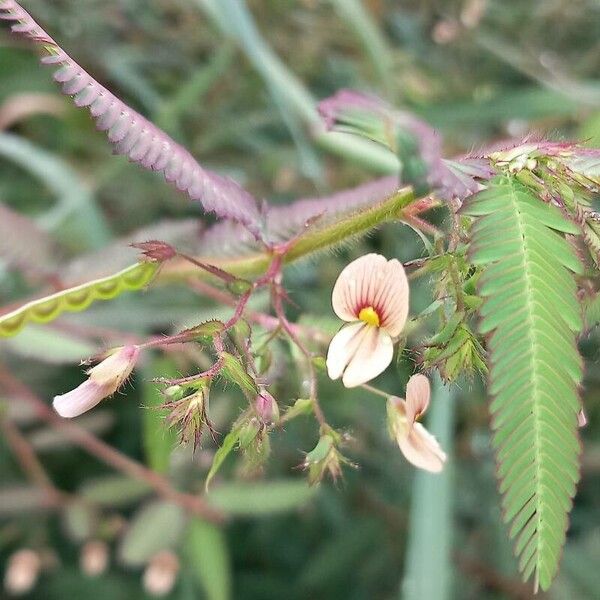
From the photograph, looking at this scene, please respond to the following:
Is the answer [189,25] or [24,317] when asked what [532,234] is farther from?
[189,25]

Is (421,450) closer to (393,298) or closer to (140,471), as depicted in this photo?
(393,298)

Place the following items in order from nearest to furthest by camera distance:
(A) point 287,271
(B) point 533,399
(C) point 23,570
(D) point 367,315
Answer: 1. (B) point 533,399
2. (D) point 367,315
3. (A) point 287,271
4. (C) point 23,570

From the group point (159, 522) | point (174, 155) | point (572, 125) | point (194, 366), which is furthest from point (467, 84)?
point (174, 155)

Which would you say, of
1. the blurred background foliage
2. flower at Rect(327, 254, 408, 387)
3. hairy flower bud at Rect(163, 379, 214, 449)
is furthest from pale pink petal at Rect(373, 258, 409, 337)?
the blurred background foliage

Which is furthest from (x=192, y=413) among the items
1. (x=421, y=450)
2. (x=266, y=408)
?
(x=421, y=450)

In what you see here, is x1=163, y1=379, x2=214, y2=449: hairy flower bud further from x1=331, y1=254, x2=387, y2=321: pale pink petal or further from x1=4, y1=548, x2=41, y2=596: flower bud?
x1=4, y1=548, x2=41, y2=596: flower bud
